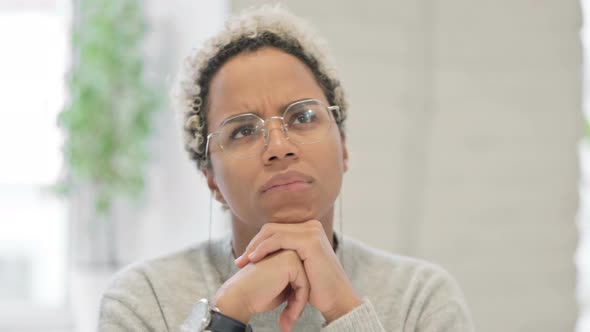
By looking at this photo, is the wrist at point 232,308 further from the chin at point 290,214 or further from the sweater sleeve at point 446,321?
the sweater sleeve at point 446,321

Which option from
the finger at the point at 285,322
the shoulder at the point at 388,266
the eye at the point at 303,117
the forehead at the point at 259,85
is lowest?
the finger at the point at 285,322

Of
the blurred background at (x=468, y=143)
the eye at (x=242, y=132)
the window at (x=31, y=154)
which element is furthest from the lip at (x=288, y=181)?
the window at (x=31, y=154)

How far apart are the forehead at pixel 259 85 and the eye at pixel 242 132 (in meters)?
0.03

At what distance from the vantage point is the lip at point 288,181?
4.44 feet

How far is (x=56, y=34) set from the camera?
356cm

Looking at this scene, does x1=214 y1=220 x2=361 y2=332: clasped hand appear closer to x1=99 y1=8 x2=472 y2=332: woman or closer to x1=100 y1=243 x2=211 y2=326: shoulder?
x1=99 y1=8 x2=472 y2=332: woman

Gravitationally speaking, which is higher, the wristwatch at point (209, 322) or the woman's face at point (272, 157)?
the woman's face at point (272, 157)

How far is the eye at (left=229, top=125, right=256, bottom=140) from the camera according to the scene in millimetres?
1406

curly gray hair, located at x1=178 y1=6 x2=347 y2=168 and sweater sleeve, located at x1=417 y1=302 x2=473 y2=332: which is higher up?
curly gray hair, located at x1=178 y1=6 x2=347 y2=168

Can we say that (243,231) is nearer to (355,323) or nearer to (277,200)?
(277,200)

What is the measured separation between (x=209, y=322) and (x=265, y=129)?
38cm

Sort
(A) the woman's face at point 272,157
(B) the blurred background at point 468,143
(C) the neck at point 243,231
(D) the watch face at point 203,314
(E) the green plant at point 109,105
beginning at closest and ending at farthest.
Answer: (D) the watch face at point 203,314 → (A) the woman's face at point 272,157 → (C) the neck at point 243,231 → (B) the blurred background at point 468,143 → (E) the green plant at point 109,105

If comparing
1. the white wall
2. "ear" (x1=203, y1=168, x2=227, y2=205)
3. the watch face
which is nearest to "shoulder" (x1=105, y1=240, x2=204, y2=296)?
"ear" (x1=203, y1=168, x2=227, y2=205)

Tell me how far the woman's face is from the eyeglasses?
0.01m
